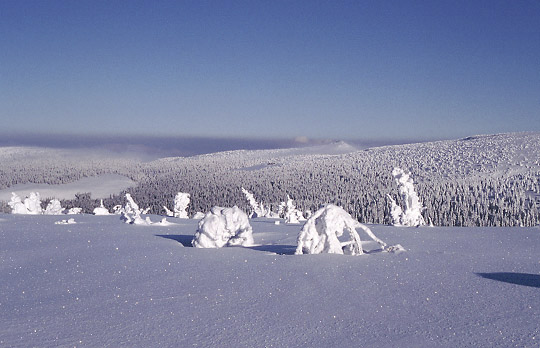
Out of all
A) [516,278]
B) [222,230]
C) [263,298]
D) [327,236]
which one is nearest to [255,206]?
[222,230]

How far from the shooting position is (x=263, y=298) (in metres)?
5.23

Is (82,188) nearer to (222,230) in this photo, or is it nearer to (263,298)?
(222,230)

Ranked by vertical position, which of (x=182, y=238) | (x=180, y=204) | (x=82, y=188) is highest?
(x=182, y=238)

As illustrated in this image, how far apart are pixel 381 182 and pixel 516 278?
12174 cm

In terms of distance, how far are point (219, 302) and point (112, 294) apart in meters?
1.69

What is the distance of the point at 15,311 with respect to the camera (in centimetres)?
483

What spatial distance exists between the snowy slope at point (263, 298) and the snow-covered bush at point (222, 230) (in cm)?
106

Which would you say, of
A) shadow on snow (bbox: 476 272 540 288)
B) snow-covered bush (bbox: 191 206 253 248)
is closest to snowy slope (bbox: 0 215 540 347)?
shadow on snow (bbox: 476 272 540 288)

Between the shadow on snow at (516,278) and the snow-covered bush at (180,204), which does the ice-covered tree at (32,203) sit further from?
the shadow on snow at (516,278)

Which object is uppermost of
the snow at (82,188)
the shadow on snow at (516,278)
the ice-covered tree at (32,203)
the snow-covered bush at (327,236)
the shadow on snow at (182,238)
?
the snow-covered bush at (327,236)

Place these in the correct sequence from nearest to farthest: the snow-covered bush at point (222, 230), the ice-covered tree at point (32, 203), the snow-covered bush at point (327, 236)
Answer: the snow-covered bush at point (327, 236)
the snow-covered bush at point (222, 230)
the ice-covered tree at point (32, 203)

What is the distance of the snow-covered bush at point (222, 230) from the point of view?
9828mm

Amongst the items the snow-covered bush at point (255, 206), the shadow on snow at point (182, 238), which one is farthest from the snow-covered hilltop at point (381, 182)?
the shadow on snow at point (182, 238)

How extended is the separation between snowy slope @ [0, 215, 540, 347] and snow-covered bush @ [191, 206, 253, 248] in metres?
1.06
